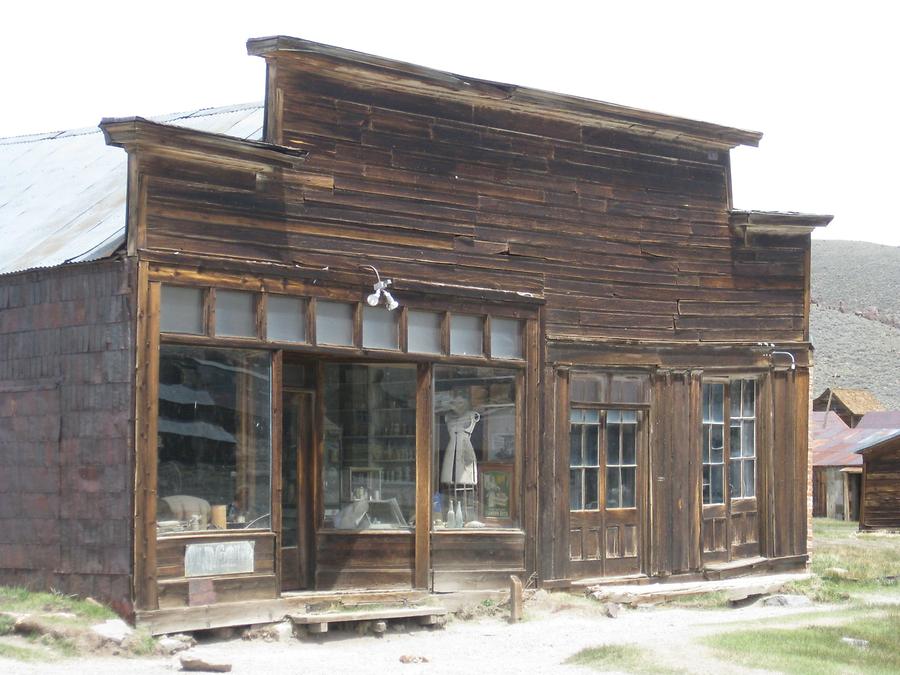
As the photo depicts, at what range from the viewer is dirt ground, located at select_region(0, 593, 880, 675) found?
487 inches

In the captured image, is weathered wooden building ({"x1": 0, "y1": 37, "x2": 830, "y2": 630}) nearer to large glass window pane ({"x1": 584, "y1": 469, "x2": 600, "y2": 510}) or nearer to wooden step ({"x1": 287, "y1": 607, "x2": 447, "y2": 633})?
large glass window pane ({"x1": 584, "y1": 469, "x2": 600, "y2": 510})

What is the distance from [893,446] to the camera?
3716cm

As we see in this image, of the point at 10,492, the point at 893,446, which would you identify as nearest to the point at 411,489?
the point at 10,492

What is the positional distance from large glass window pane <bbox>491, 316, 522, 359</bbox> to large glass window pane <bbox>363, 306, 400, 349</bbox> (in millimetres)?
1468

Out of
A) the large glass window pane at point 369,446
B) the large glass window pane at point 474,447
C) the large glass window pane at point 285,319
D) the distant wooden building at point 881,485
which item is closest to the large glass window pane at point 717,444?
the large glass window pane at point 474,447

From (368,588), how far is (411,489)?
→ 1.18 meters

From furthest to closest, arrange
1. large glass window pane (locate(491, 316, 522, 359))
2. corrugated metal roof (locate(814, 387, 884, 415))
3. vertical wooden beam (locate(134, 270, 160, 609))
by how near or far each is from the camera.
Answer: corrugated metal roof (locate(814, 387, 884, 415))
large glass window pane (locate(491, 316, 522, 359))
vertical wooden beam (locate(134, 270, 160, 609))

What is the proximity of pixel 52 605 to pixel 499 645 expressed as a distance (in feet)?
14.2

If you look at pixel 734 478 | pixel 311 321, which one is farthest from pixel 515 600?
pixel 734 478

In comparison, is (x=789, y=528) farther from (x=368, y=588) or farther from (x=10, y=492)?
(x=10, y=492)

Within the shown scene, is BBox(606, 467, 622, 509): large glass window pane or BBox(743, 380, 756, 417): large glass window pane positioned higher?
BBox(743, 380, 756, 417): large glass window pane

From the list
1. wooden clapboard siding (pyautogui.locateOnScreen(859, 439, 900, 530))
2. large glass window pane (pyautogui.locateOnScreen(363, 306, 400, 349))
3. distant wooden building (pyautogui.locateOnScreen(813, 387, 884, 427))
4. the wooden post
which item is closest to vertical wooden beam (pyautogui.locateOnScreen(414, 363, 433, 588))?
large glass window pane (pyautogui.locateOnScreen(363, 306, 400, 349))

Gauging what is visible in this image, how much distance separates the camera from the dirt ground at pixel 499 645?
12.4m

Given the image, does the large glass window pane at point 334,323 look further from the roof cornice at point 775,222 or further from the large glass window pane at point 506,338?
the roof cornice at point 775,222
